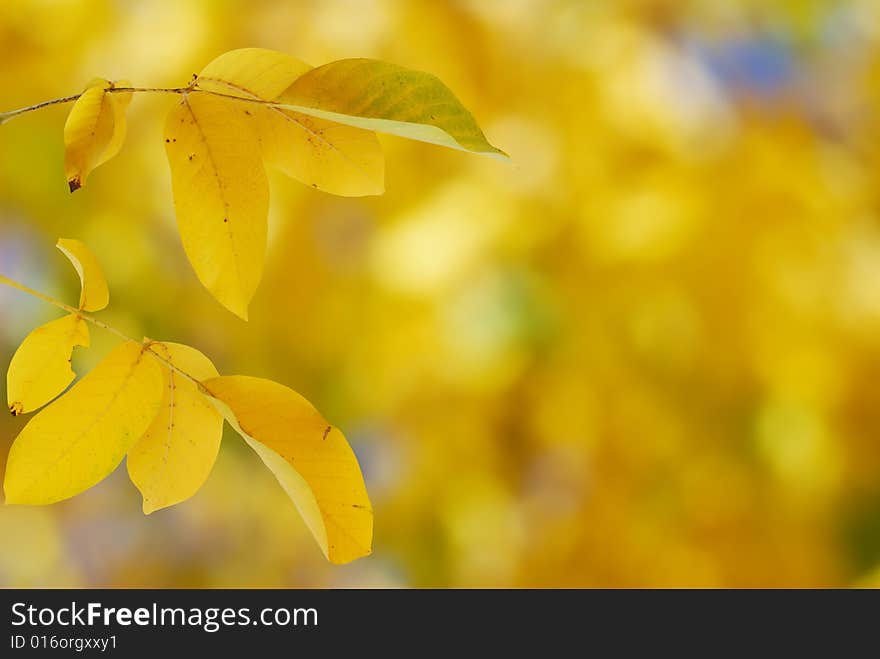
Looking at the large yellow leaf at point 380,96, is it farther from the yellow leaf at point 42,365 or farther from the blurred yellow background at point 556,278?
the blurred yellow background at point 556,278

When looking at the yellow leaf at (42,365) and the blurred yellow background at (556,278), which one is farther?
the blurred yellow background at (556,278)

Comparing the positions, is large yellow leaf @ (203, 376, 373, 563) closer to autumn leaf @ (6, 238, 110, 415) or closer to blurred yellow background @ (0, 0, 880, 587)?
autumn leaf @ (6, 238, 110, 415)

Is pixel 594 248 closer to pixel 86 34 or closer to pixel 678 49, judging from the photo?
pixel 678 49

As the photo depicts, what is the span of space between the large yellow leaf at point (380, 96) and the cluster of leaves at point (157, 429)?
0.08 m

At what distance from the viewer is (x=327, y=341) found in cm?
124

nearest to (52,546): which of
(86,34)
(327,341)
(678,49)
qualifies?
(327,341)

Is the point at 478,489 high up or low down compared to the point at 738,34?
down

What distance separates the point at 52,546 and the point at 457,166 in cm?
88

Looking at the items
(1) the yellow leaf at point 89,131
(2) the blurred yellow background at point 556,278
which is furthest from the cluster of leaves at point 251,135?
(2) the blurred yellow background at point 556,278

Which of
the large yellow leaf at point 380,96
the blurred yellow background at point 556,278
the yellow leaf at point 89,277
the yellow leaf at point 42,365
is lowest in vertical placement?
the yellow leaf at point 42,365

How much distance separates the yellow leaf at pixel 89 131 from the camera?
24 cm

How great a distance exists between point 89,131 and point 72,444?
0.09m

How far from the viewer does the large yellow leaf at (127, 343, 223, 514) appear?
27cm

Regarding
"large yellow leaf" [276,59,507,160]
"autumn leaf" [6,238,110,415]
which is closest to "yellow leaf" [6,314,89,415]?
"autumn leaf" [6,238,110,415]
